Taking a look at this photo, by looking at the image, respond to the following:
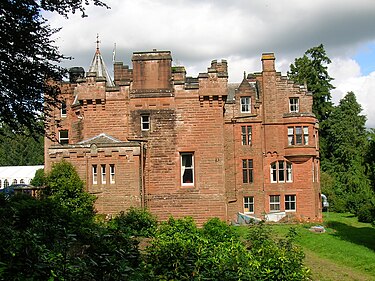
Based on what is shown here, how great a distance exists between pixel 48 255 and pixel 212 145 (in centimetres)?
1930

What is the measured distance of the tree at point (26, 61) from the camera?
9297mm

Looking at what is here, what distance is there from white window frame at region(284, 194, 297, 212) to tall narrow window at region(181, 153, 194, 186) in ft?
46.6

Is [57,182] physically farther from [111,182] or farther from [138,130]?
[138,130]

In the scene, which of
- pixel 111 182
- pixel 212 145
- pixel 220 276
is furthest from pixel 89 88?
pixel 220 276

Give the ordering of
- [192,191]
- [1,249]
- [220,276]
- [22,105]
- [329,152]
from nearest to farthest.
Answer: [1,249]
[220,276]
[22,105]
[192,191]
[329,152]

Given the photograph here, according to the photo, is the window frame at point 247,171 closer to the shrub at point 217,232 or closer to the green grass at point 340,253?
the green grass at point 340,253

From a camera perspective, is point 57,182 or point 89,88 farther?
point 89,88

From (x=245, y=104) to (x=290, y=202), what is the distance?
8464 mm

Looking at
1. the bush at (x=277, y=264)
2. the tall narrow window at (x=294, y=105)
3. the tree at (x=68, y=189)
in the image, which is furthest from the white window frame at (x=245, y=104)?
the bush at (x=277, y=264)

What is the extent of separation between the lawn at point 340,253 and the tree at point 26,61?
1086 cm

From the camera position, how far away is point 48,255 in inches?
256

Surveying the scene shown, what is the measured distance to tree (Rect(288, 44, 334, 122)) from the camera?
54844mm

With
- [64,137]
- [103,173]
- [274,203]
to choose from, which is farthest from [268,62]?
[103,173]

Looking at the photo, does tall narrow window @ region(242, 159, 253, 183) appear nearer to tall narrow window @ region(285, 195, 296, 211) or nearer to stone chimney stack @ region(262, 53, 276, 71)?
tall narrow window @ region(285, 195, 296, 211)
